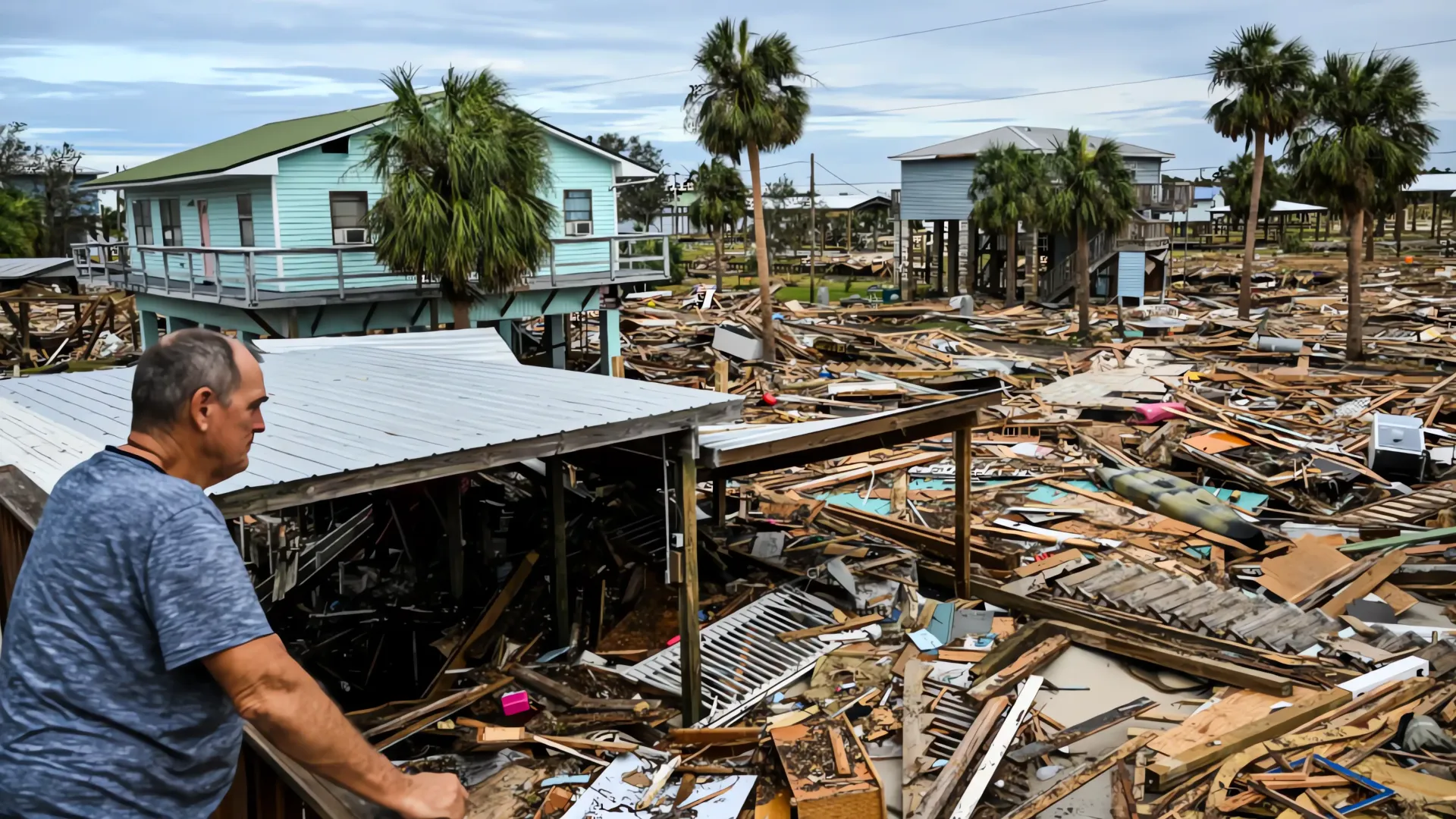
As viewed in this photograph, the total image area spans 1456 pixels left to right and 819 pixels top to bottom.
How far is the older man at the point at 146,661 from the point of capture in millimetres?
2070

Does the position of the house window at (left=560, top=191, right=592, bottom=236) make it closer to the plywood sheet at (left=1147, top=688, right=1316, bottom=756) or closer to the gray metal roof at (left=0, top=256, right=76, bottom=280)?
the gray metal roof at (left=0, top=256, right=76, bottom=280)

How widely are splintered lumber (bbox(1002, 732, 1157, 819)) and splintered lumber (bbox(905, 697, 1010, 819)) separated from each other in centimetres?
43

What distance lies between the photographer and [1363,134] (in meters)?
27.2

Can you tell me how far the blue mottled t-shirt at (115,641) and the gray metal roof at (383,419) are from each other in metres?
3.89

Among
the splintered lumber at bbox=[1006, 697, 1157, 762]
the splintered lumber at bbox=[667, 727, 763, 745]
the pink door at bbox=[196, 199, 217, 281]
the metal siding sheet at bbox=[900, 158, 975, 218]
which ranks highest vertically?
the metal siding sheet at bbox=[900, 158, 975, 218]

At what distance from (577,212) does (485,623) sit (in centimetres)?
1871

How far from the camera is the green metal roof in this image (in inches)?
919

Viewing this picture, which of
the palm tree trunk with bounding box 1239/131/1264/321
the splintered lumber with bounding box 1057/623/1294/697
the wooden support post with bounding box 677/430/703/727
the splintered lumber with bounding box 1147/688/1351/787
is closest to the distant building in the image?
the palm tree trunk with bounding box 1239/131/1264/321

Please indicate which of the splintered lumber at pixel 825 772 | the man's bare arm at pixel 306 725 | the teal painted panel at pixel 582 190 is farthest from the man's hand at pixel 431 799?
the teal painted panel at pixel 582 190

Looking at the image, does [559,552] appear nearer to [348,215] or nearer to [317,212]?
[317,212]

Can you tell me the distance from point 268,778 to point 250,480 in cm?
403

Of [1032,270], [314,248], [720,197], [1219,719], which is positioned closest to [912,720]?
[1219,719]

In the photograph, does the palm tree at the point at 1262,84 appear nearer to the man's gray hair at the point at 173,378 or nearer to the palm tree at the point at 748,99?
the palm tree at the point at 748,99

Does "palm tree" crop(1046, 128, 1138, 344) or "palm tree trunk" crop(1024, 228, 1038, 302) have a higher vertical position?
"palm tree" crop(1046, 128, 1138, 344)
